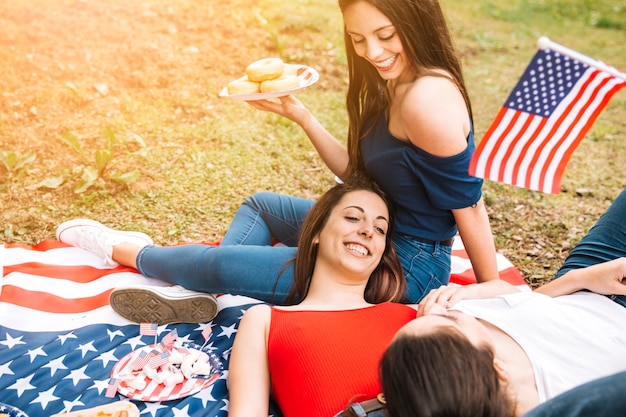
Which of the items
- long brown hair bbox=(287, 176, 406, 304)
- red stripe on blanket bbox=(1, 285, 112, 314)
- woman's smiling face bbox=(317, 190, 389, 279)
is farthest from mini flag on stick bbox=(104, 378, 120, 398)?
woman's smiling face bbox=(317, 190, 389, 279)

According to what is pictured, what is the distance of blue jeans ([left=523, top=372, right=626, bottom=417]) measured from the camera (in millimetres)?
1743

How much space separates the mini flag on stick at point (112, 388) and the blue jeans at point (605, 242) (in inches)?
89.3

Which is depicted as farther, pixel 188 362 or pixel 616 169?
pixel 616 169

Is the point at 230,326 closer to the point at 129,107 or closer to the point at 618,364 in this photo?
the point at 618,364

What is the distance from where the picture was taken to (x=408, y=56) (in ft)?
9.14

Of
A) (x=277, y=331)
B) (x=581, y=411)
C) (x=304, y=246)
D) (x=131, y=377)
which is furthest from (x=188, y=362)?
(x=581, y=411)

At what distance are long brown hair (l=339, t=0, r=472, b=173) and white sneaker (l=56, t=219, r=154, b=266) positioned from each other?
1478mm

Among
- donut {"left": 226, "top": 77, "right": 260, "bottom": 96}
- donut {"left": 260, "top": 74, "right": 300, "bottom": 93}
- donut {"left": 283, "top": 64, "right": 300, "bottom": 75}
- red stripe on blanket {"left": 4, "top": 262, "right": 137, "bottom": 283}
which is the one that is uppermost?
donut {"left": 283, "top": 64, "right": 300, "bottom": 75}

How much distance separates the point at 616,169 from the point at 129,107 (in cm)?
456

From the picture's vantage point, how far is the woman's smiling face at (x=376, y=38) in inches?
104

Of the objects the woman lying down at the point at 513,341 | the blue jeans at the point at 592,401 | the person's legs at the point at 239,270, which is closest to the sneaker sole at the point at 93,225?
the person's legs at the point at 239,270

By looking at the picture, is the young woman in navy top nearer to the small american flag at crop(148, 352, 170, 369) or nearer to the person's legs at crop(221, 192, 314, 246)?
the person's legs at crop(221, 192, 314, 246)

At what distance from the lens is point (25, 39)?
5637mm

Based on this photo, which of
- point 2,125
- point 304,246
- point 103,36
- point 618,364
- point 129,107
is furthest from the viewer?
point 103,36
